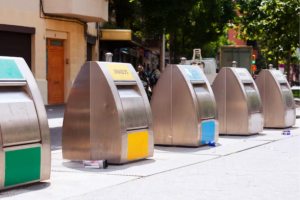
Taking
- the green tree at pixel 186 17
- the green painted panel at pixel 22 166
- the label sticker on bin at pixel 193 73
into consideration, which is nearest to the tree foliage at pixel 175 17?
the green tree at pixel 186 17

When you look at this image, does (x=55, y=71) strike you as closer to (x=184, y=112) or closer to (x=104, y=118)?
(x=184, y=112)

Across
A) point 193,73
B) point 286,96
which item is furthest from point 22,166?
point 286,96

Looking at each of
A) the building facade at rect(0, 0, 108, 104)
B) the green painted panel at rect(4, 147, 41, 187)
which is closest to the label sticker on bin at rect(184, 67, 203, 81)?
the green painted panel at rect(4, 147, 41, 187)

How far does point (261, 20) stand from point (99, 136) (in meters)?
17.8

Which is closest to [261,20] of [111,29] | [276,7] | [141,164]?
[276,7]

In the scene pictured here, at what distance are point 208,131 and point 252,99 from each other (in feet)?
7.32

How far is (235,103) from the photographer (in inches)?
454

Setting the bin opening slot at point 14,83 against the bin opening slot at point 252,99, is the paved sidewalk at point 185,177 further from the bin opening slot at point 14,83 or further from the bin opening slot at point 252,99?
the bin opening slot at point 252,99

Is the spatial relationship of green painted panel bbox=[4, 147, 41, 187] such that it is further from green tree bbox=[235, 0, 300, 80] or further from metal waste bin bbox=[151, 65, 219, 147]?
green tree bbox=[235, 0, 300, 80]

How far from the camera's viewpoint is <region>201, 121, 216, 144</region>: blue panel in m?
9.67

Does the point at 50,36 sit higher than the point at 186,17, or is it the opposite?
the point at 186,17

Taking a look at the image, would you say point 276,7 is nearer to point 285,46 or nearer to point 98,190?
point 285,46

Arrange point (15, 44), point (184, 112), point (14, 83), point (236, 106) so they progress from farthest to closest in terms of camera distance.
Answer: point (15, 44) < point (236, 106) < point (184, 112) < point (14, 83)

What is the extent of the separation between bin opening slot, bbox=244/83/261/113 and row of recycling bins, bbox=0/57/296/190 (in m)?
0.02
